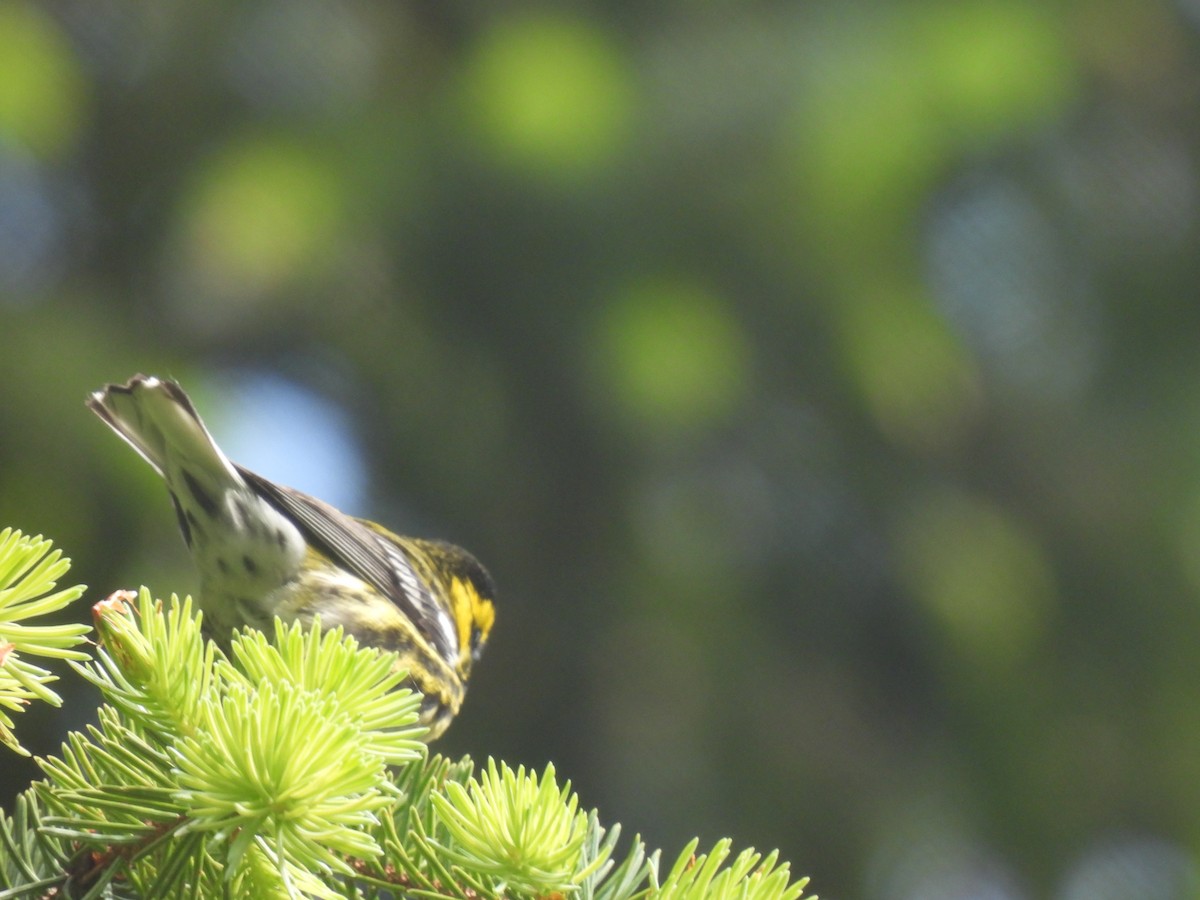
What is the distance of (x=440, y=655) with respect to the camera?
6.11 feet

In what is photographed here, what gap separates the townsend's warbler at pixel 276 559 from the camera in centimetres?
156

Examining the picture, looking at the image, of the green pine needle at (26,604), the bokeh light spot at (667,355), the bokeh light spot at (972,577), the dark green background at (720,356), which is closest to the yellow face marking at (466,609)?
the dark green background at (720,356)

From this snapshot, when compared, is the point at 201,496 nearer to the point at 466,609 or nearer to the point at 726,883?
the point at 466,609

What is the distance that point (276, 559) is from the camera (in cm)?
170

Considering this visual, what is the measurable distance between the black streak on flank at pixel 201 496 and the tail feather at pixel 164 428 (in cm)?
2

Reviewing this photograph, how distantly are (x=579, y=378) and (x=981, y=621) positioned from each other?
1.35m

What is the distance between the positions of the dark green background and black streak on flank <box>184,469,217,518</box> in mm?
1303

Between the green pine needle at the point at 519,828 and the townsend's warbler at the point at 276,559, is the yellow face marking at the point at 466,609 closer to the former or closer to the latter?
the townsend's warbler at the point at 276,559

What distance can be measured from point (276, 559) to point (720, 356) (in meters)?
1.92

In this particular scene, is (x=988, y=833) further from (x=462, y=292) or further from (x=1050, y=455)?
(x=462, y=292)

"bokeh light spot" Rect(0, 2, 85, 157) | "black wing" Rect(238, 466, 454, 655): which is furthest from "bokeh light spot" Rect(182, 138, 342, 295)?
"black wing" Rect(238, 466, 454, 655)

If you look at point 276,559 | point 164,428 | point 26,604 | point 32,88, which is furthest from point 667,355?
point 26,604

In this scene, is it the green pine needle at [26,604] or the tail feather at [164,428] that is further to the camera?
the tail feather at [164,428]

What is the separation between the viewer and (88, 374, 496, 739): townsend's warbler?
1561 mm
